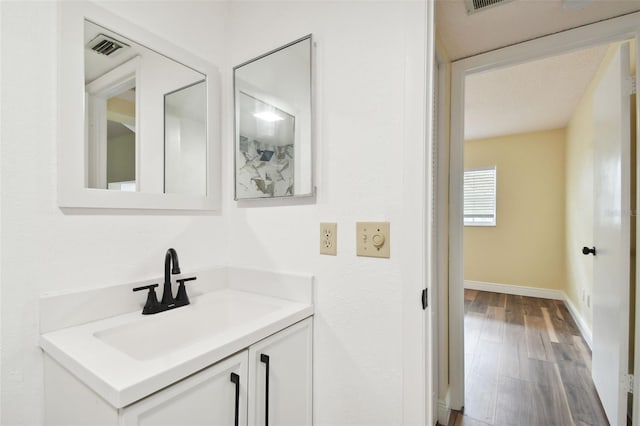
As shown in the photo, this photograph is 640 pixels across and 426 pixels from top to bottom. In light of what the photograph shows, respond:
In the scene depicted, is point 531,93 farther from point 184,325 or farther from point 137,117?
point 184,325

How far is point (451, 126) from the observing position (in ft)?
6.10

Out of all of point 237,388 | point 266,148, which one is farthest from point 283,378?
point 266,148

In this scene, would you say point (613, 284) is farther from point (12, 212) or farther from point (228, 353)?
point (12, 212)

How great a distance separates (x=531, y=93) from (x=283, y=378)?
135 inches

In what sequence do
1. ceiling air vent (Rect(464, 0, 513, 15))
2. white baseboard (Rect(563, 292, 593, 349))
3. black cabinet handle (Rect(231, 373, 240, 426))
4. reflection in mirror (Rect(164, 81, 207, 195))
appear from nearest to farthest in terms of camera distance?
black cabinet handle (Rect(231, 373, 240, 426)) → reflection in mirror (Rect(164, 81, 207, 195)) → ceiling air vent (Rect(464, 0, 513, 15)) → white baseboard (Rect(563, 292, 593, 349))

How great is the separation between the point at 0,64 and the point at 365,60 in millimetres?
1109

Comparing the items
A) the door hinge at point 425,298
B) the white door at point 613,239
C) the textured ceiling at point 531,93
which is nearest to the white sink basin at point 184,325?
the door hinge at point 425,298

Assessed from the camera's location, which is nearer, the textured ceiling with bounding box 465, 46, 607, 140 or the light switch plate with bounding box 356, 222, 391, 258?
the light switch plate with bounding box 356, 222, 391, 258

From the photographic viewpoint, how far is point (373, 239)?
1.07 meters

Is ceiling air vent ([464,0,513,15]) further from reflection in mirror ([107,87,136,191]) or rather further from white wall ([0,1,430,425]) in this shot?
reflection in mirror ([107,87,136,191])

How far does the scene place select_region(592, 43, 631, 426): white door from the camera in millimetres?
1545

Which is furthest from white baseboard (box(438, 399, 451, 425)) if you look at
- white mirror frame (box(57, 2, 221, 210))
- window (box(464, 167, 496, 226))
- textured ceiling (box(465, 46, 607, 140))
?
window (box(464, 167, 496, 226))

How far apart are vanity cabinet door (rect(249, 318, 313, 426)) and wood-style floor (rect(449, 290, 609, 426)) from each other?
48.2 inches

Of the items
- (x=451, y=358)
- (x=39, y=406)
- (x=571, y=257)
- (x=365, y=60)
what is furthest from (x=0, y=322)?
(x=571, y=257)
